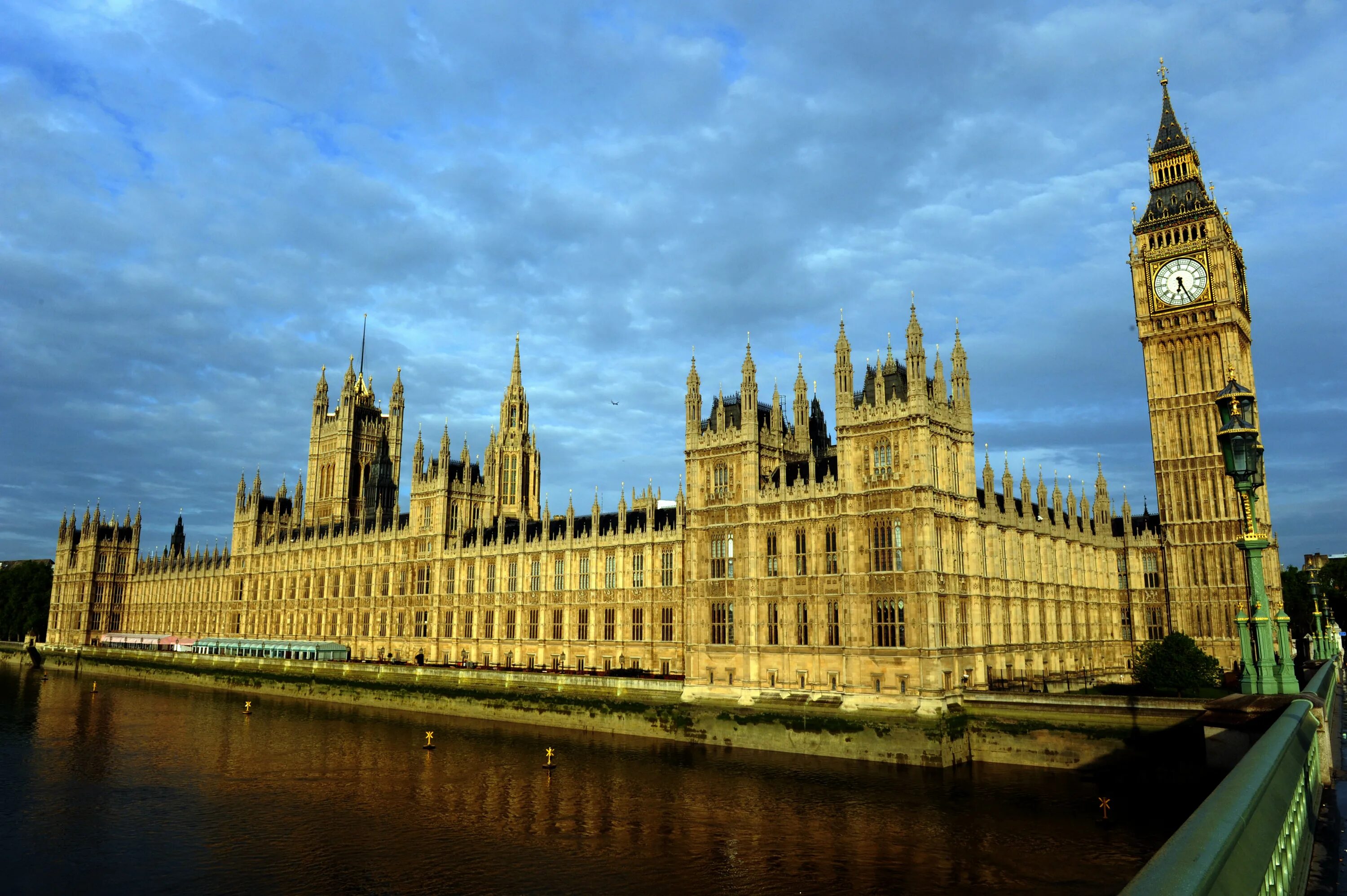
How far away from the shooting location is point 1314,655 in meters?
71.6

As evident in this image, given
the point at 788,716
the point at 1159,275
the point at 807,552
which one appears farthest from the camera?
the point at 1159,275

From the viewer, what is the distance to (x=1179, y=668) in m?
64.4

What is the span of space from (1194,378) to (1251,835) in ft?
335

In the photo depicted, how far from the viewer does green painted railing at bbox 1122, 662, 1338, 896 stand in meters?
6.34

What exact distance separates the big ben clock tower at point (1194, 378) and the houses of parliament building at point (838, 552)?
0.70 ft

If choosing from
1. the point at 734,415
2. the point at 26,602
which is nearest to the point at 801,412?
the point at 734,415

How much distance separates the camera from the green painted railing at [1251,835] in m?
6.34

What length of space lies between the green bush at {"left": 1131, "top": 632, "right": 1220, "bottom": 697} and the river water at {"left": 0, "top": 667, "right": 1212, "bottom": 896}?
14.8 meters

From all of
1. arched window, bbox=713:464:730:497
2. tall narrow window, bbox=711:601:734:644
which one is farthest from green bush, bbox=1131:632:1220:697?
arched window, bbox=713:464:730:497

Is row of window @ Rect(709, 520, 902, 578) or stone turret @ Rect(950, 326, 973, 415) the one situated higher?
stone turret @ Rect(950, 326, 973, 415)

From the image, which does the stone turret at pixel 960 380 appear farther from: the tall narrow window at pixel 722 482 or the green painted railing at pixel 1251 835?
the green painted railing at pixel 1251 835

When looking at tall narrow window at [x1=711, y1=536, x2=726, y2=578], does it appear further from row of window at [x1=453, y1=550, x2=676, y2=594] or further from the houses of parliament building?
row of window at [x1=453, y1=550, x2=676, y2=594]

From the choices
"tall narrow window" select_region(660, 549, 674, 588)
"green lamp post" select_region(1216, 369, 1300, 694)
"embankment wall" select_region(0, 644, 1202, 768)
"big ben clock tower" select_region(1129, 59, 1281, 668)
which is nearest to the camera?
"green lamp post" select_region(1216, 369, 1300, 694)

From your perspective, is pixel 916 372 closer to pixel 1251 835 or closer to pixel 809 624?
pixel 809 624
